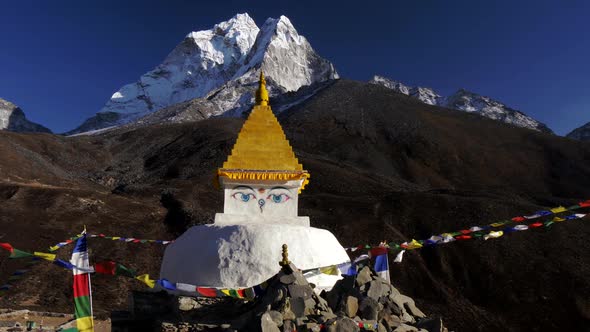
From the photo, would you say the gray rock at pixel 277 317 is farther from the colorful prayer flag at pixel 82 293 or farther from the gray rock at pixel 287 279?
the colorful prayer flag at pixel 82 293

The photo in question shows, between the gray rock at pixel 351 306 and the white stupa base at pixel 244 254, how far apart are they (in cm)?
137

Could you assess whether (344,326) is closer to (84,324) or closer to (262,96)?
(84,324)

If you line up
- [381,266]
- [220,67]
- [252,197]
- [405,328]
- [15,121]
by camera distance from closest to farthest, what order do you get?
[405,328] → [252,197] → [381,266] → [15,121] → [220,67]

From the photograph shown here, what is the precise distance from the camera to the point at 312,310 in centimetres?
608

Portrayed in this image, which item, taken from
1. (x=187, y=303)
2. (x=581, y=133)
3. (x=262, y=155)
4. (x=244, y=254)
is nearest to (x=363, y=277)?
(x=244, y=254)

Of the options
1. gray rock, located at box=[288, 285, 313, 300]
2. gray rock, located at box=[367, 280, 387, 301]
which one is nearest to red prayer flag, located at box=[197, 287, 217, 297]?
gray rock, located at box=[288, 285, 313, 300]

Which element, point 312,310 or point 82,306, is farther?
point 82,306

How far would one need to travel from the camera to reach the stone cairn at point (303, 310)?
566 centimetres

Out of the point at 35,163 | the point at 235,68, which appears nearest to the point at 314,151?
the point at 35,163

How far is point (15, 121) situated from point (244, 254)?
4623 inches

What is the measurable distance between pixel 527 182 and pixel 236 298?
147ft

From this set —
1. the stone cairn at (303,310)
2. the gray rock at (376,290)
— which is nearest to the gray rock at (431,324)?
the stone cairn at (303,310)

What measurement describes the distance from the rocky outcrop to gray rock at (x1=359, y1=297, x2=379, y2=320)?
370 ft

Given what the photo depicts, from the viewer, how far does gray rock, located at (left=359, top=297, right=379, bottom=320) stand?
6233mm
